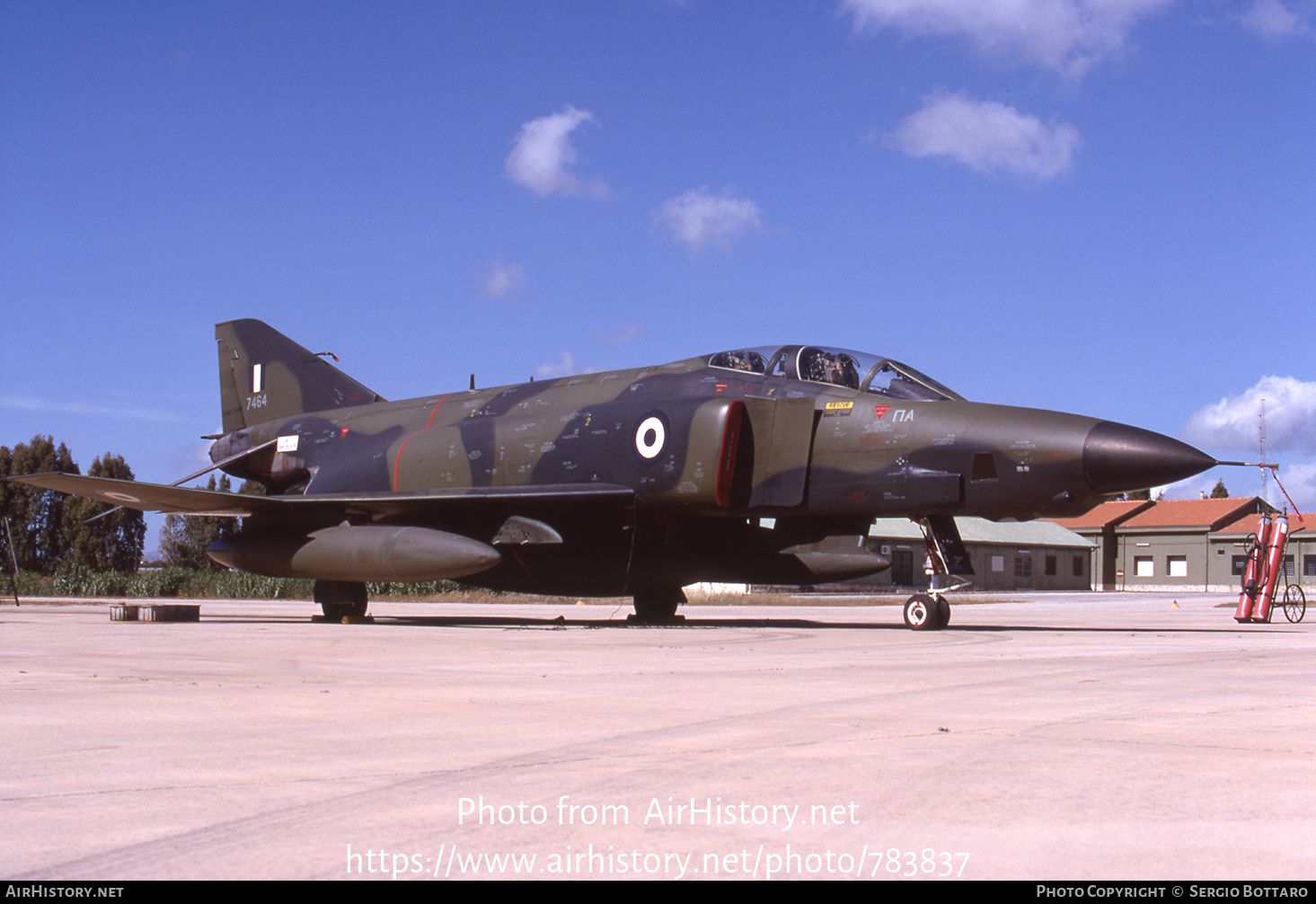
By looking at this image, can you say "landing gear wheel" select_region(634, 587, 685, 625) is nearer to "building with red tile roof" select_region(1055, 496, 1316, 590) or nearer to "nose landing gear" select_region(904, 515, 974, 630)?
"nose landing gear" select_region(904, 515, 974, 630)

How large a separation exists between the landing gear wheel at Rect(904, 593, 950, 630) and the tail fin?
37.7ft

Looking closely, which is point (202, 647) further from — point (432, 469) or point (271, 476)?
point (271, 476)

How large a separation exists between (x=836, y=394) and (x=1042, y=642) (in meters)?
3.90

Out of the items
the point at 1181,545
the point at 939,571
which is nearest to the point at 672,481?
the point at 939,571

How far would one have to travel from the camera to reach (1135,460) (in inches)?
469

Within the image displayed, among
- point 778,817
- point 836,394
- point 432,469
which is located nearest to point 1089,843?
point 778,817

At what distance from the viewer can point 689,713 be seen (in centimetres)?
575

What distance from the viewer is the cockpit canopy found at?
14023mm

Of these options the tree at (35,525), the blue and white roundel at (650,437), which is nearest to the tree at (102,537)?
the tree at (35,525)

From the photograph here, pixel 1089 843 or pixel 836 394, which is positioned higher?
pixel 836 394

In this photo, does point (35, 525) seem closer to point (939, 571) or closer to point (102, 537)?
point (102, 537)

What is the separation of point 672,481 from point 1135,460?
17.9 feet

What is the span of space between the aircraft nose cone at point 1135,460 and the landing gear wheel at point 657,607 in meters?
6.97

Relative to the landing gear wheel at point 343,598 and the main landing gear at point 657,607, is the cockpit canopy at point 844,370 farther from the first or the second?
the landing gear wheel at point 343,598
